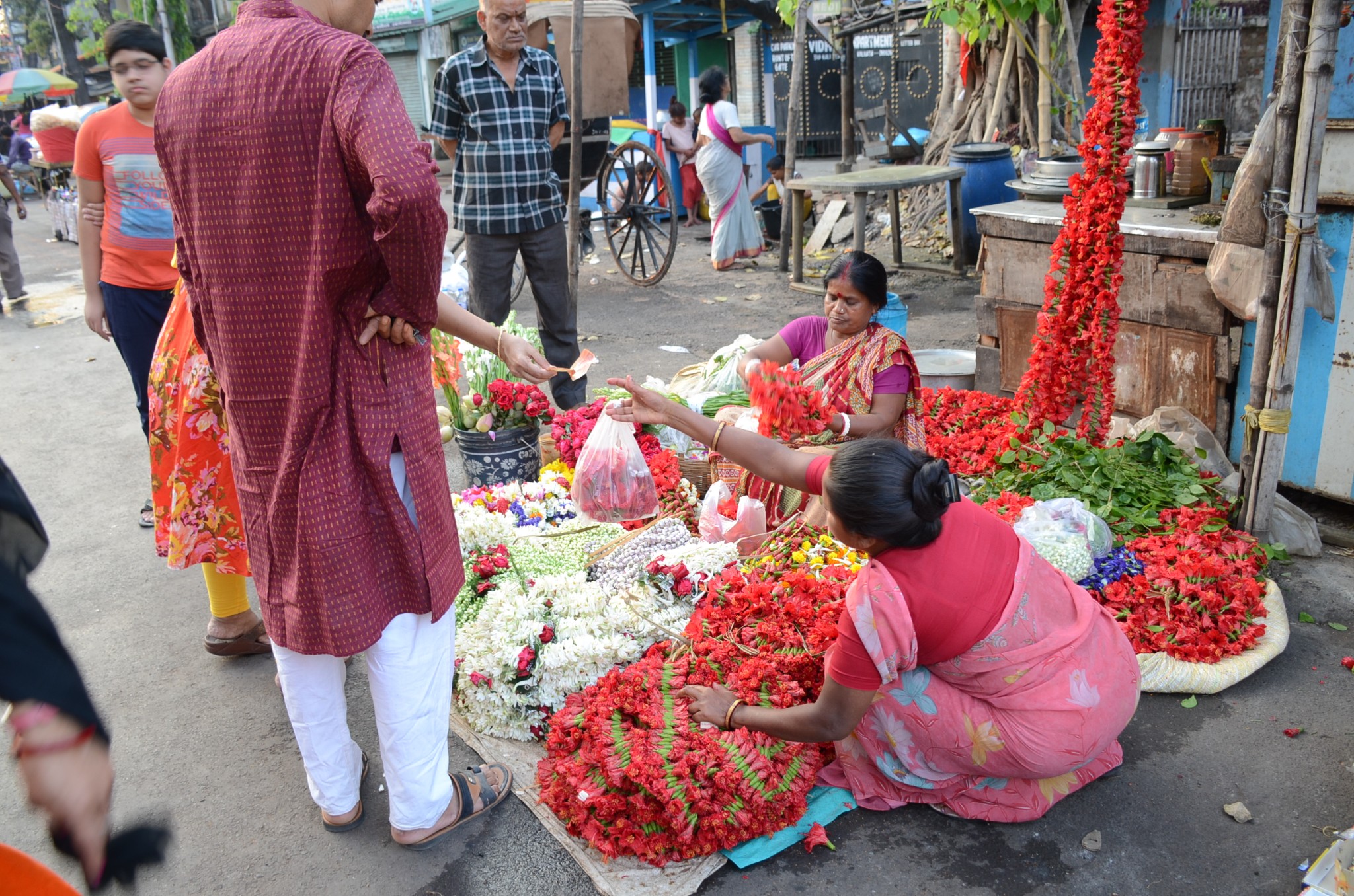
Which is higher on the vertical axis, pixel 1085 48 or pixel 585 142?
pixel 1085 48

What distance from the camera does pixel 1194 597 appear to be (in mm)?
3287

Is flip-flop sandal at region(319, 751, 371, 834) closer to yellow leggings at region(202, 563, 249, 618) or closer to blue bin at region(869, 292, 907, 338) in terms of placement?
yellow leggings at region(202, 563, 249, 618)

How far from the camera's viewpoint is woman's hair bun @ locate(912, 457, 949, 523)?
6.98 ft

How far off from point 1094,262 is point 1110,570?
128 cm

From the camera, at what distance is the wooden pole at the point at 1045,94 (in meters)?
8.45

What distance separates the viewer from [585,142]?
914 cm

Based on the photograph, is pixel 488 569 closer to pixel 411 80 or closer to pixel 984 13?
pixel 984 13

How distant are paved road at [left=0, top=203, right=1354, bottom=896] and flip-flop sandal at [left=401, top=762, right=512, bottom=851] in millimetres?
35

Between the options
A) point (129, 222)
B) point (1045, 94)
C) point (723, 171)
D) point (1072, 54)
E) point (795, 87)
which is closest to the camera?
point (129, 222)

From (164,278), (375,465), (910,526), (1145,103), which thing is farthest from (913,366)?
(1145,103)

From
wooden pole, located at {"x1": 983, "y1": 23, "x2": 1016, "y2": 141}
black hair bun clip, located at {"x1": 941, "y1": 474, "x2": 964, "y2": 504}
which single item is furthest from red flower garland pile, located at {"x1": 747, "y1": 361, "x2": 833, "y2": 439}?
wooden pole, located at {"x1": 983, "y1": 23, "x2": 1016, "y2": 141}

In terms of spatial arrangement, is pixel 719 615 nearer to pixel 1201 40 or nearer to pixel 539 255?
pixel 539 255

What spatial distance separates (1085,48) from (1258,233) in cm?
909

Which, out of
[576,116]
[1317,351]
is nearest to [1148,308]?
[1317,351]
